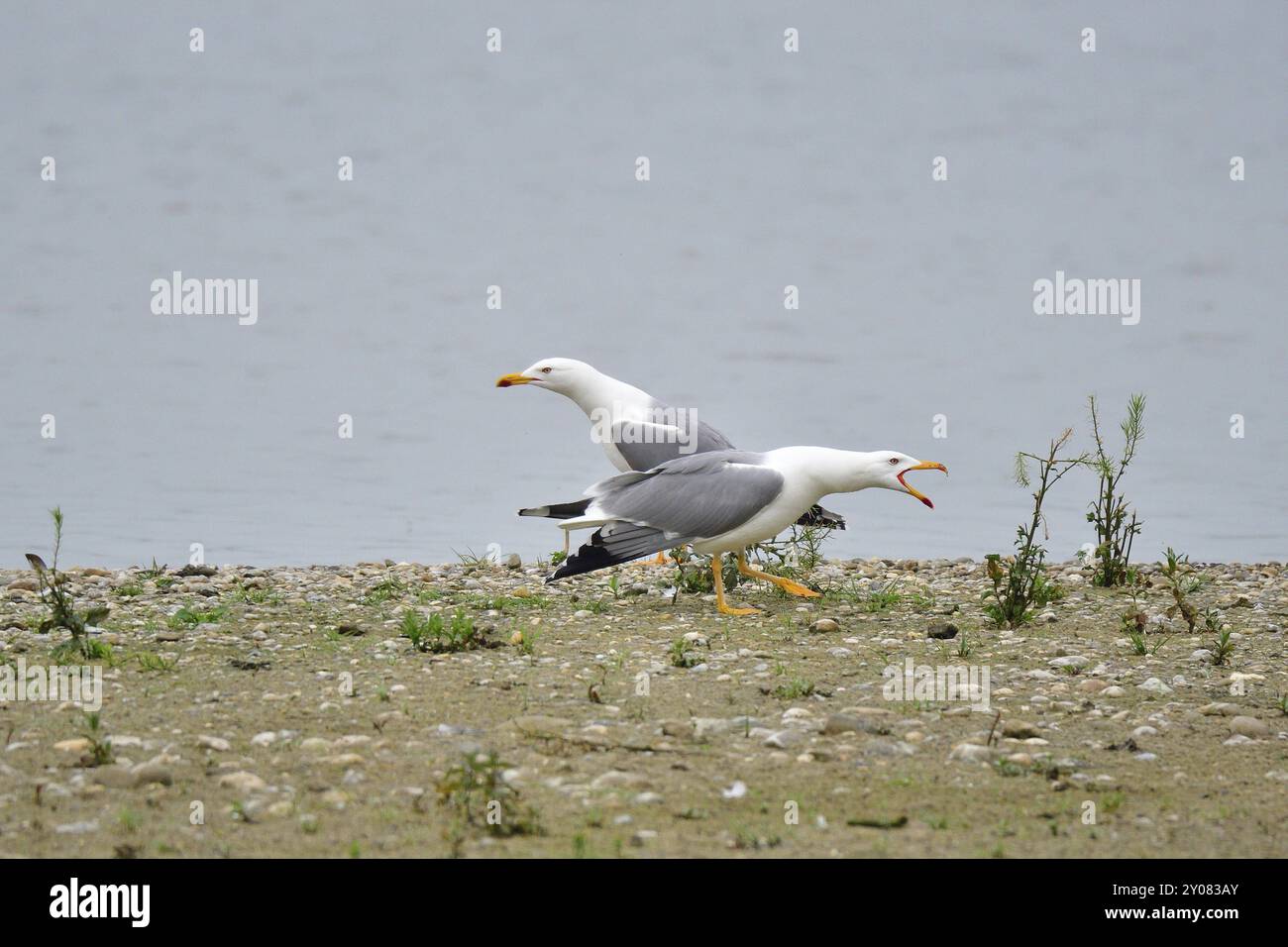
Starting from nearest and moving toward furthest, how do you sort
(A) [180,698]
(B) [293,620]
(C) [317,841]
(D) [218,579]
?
(C) [317,841], (A) [180,698], (B) [293,620], (D) [218,579]

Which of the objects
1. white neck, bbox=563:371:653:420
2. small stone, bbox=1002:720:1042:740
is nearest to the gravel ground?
small stone, bbox=1002:720:1042:740

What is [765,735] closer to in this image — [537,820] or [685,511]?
[537,820]

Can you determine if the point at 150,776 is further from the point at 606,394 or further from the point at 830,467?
the point at 606,394

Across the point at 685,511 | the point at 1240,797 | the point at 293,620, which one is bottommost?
the point at 1240,797

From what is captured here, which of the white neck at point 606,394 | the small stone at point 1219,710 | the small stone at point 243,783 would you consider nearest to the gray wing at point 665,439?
the white neck at point 606,394

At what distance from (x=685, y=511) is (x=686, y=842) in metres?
4.00

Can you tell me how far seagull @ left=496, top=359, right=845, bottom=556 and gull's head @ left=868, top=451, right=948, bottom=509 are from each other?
164 cm

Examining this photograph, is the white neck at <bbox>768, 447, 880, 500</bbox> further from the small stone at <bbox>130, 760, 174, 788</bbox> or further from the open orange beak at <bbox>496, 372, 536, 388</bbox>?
the small stone at <bbox>130, 760, 174, 788</bbox>

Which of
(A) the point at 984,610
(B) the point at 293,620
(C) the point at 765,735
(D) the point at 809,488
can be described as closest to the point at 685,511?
(D) the point at 809,488

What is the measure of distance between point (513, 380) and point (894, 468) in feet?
10.7

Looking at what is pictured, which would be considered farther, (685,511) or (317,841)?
(685,511)

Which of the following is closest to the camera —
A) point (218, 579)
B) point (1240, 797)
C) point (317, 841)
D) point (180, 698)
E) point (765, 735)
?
point (317, 841)

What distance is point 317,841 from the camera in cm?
424

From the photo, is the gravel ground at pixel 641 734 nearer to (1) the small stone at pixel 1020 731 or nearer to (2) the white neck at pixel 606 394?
(1) the small stone at pixel 1020 731
